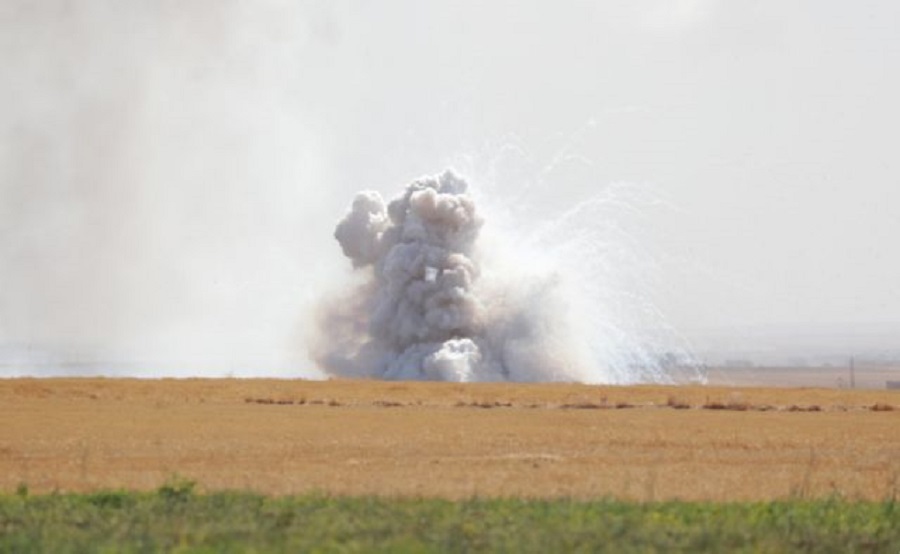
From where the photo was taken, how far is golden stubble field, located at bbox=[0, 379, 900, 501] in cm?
3700

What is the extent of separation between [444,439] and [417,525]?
85.5ft

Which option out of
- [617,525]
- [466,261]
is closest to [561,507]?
[617,525]

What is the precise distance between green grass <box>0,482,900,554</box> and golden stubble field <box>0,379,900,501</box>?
11.7 ft

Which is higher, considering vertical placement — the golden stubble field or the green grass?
the golden stubble field

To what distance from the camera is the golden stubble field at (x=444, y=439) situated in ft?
121

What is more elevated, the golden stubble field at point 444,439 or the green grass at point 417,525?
the golden stubble field at point 444,439

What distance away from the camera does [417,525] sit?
25828 millimetres

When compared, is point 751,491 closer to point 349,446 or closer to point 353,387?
point 349,446

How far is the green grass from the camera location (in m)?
23.7

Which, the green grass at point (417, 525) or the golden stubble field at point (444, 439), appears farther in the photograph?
the golden stubble field at point (444, 439)

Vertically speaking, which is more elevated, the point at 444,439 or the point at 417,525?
the point at 444,439

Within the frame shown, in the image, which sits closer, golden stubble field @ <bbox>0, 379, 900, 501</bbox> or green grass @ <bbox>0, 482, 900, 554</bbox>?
green grass @ <bbox>0, 482, 900, 554</bbox>

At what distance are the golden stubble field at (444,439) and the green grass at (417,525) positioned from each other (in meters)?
3.58

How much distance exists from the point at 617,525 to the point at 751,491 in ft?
35.3
